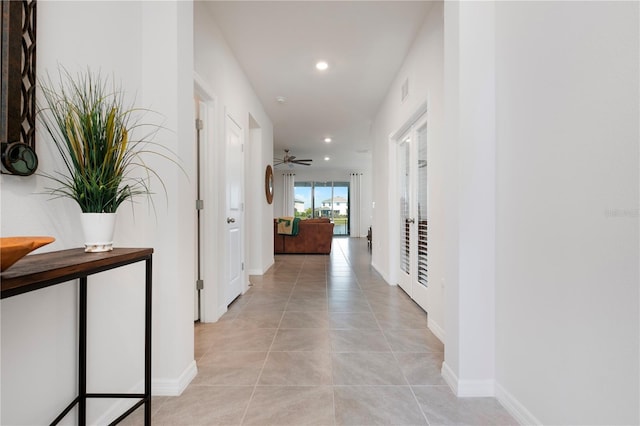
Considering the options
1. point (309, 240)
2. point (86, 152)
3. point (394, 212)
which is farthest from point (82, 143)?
point (309, 240)

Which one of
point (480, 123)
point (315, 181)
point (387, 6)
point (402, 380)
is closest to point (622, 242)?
point (480, 123)

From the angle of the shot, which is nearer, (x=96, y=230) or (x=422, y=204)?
(x=96, y=230)

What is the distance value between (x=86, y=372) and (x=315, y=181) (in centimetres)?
1138

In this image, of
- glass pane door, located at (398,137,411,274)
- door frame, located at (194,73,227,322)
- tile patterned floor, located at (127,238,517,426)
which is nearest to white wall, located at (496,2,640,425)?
tile patterned floor, located at (127,238,517,426)

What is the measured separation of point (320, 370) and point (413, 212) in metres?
2.20

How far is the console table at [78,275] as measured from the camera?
0.77m

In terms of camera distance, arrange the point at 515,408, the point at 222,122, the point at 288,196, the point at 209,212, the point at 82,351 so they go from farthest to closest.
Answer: the point at 288,196, the point at 222,122, the point at 209,212, the point at 515,408, the point at 82,351

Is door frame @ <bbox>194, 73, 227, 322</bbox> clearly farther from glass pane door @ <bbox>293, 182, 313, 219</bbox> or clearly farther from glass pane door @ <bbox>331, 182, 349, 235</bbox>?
glass pane door @ <bbox>331, 182, 349, 235</bbox>

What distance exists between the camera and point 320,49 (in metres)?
3.34

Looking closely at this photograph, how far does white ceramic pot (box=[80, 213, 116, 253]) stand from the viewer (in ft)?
3.83

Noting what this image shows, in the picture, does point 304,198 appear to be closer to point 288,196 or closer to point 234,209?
point 288,196

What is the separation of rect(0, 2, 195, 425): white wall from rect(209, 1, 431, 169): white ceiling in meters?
1.22

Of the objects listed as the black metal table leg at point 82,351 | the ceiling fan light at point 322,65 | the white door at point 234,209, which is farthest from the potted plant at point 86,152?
the ceiling fan light at point 322,65

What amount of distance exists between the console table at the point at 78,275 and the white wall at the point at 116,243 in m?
0.05
